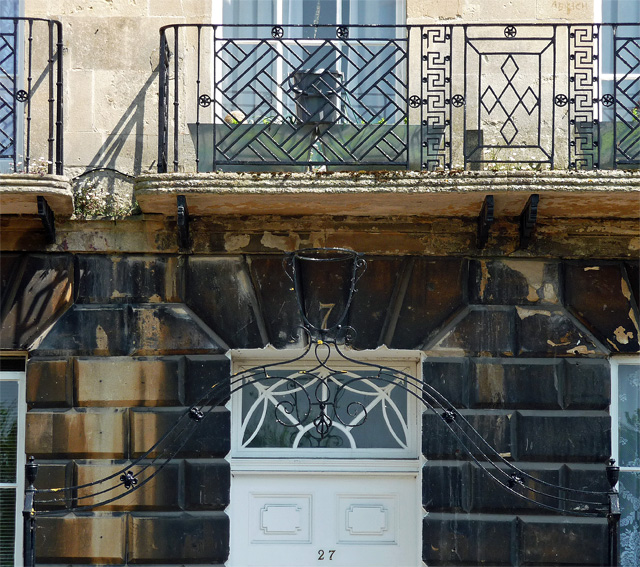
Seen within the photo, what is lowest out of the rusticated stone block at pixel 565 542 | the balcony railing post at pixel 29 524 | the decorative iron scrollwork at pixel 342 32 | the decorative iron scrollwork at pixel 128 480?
the rusticated stone block at pixel 565 542

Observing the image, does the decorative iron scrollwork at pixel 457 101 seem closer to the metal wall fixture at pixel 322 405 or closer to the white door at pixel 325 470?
the metal wall fixture at pixel 322 405

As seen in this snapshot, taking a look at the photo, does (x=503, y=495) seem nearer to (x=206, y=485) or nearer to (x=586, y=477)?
(x=586, y=477)

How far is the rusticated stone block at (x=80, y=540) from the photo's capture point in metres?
7.46

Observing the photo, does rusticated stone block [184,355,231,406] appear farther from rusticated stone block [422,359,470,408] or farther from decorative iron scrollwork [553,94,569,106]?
decorative iron scrollwork [553,94,569,106]

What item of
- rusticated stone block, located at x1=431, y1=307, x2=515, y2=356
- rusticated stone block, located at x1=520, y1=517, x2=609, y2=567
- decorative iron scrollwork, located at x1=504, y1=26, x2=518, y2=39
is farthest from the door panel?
decorative iron scrollwork, located at x1=504, y1=26, x2=518, y2=39

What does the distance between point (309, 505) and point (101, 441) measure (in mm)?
1629

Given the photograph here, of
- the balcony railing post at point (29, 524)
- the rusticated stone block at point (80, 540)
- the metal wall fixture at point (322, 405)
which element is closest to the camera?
the balcony railing post at point (29, 524)

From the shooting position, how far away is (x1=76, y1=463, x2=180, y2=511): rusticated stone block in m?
7.52

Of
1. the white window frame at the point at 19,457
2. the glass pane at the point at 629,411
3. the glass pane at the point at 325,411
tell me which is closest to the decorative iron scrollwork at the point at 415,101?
the glass pane at the point at 325,411

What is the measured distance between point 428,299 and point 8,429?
3332 millimetres

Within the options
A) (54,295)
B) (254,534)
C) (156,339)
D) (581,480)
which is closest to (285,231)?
(156,339)

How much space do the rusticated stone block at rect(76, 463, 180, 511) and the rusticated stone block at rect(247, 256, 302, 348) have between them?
1.23 m

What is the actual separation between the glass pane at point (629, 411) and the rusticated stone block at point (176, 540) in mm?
3091

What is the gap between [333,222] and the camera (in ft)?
25.7
